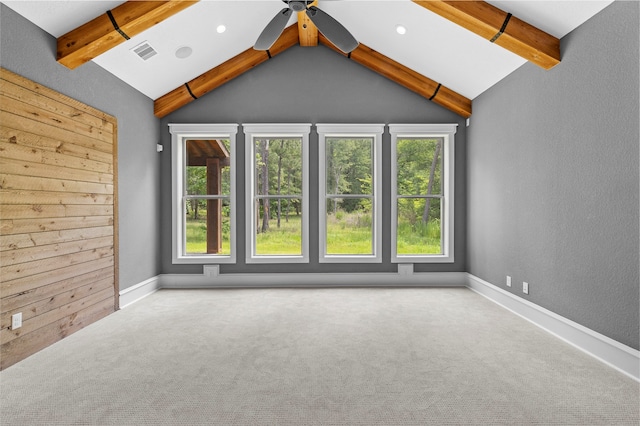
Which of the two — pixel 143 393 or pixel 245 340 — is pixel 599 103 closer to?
pixel 245 340

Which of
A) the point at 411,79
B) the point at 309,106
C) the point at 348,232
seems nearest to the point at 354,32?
the point at 411,79

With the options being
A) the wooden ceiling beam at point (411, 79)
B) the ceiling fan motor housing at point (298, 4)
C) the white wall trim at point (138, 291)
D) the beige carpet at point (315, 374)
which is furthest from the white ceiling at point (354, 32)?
the beige carpet at point (315, 374)

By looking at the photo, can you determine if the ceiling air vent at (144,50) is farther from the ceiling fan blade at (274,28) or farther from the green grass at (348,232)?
the green grass at (348,232)

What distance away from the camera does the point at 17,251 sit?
2.68 meters

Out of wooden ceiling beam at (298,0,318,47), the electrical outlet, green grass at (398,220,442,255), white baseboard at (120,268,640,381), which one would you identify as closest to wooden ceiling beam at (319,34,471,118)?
wooden ceiling beam at (298,0,318,47)

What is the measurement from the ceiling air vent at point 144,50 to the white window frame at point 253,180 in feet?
5.07

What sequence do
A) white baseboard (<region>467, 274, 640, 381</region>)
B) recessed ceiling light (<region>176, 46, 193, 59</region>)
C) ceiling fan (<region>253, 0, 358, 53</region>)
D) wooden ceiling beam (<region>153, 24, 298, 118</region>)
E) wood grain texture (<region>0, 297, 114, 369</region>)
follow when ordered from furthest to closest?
wooden ceiling beam (<region>153, 24, 298, 118</region>) → recessed ceiling light (<region>176, 46, 193, 59</region>) → ceiling fan (<region>253, 0, 358, 53</region>) → wood grain texture (<region>0, 297, 114, 369</region>) → white baseboard (<region>467, 274, 640, 381</region>)

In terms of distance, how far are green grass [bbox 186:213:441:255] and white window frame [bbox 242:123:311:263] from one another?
150 millimetres

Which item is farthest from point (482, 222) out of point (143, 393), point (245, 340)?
point (143, 393)

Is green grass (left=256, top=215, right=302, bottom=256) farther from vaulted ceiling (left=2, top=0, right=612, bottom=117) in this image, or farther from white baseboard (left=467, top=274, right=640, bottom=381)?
white baseboard (left=467, top=274, right=640, bottom=381)

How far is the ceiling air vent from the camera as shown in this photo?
12.4ft

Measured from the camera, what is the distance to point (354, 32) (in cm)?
461

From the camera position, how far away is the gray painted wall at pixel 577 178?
2.51m

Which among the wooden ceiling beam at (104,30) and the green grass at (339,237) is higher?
the wooden ceiling beam at (104,30)
